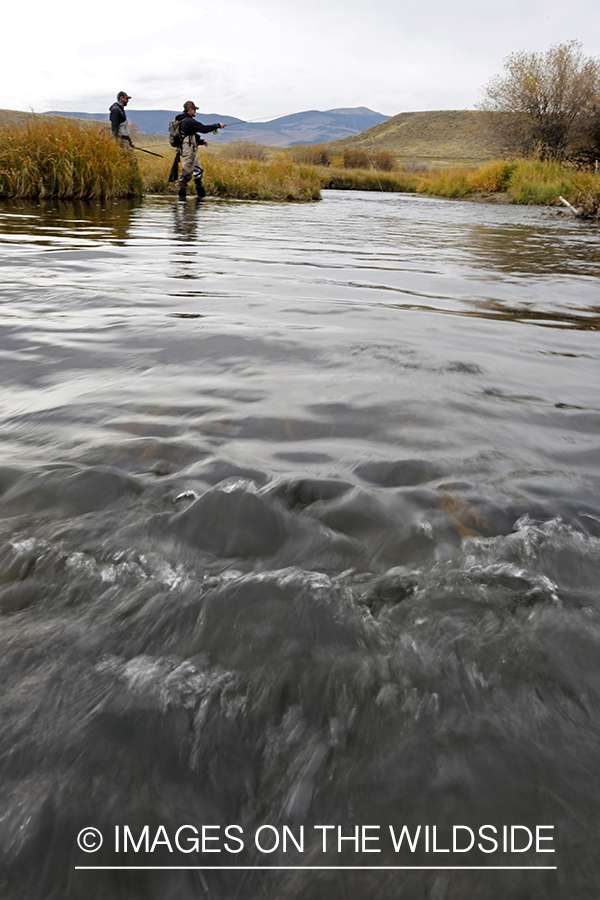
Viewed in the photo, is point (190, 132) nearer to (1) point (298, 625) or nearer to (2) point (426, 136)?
(1) point (298, 625)

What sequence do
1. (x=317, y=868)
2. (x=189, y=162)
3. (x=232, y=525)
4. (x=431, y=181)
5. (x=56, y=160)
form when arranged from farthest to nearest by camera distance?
(x=431, y=181), (x=189, y=162), (x=56, y=160), (x=232, y=525), (x=317, y=868)

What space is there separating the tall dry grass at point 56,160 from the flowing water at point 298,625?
1018cm

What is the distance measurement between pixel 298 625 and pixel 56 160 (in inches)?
493

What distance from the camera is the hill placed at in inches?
3477

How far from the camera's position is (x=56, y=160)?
11.0m

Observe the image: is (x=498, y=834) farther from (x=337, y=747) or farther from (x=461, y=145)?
(x=461, y=145)

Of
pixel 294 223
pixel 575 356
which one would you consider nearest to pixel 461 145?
pixel 294 223

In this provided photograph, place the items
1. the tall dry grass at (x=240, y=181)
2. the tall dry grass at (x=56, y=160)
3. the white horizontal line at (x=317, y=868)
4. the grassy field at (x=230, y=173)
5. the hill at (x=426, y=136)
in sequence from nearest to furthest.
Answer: the white horizontal line at (x=317, y=868) → the tall dry grass at (x=56, y=160) → the grassy field at (x=230, y=173) → the tall dry grass at (x=240, y=181) → the hill at (x=426, y=136)

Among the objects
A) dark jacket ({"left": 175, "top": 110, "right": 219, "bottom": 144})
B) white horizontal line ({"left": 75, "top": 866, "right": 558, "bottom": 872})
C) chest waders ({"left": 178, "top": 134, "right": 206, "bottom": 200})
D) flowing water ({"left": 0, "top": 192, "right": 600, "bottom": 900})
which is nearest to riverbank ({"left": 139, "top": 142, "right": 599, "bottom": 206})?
chest waders ({"left": 178, "top": 134, "right": 206, "bottom": 200})

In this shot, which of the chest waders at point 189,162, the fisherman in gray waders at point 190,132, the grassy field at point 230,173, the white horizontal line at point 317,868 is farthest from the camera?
the chest waders at point 189,162

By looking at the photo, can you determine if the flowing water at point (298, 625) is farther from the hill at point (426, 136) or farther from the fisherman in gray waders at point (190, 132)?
the hill at point (426, 136)

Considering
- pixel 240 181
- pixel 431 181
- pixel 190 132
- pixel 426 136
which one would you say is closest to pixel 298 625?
pixel 190 132

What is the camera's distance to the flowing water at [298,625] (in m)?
0.87

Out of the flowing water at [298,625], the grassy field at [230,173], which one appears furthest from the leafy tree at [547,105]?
the flowing water at [298,625]
